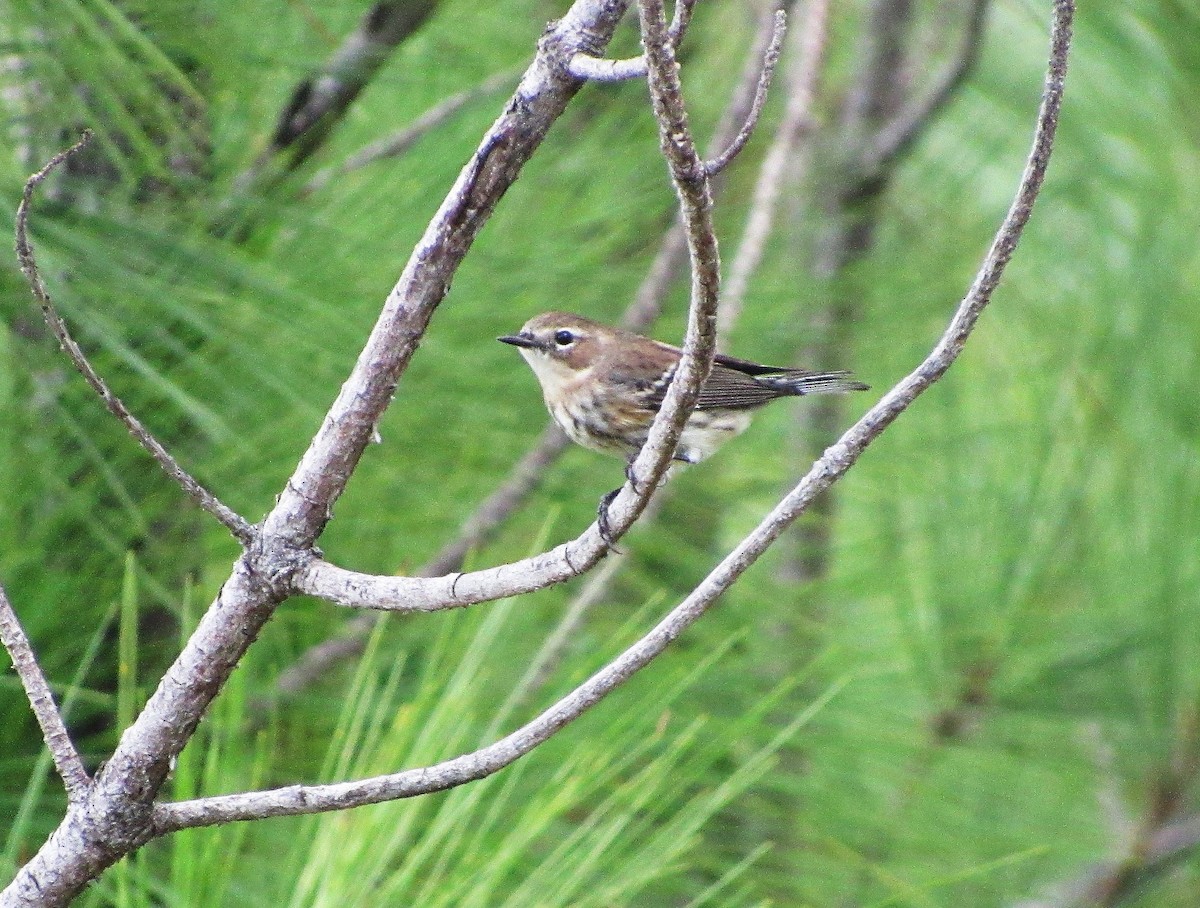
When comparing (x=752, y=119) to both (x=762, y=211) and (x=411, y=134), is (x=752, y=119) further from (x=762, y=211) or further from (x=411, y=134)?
(x=411, y=134)

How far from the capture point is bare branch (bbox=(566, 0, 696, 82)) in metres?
0.65

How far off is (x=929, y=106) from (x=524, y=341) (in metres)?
1.05

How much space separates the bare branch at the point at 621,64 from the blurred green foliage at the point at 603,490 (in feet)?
1.30

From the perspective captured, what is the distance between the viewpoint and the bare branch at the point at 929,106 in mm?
2133

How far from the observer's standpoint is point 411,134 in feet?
5.35

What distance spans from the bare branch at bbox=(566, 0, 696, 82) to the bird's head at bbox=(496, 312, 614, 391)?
80 centimetres

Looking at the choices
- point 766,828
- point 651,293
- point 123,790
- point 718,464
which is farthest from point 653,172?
point 123,790

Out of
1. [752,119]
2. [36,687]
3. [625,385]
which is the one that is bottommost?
[625,385]

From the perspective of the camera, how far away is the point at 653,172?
1.72m

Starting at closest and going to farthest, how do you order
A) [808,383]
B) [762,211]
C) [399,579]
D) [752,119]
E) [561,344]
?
[752,119] < [399,579] < [762,211] < [561,344] < [808,383]

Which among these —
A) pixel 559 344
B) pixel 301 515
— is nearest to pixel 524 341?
pixel 559 344

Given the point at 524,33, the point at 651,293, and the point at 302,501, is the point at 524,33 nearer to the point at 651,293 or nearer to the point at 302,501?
the point at 651,293

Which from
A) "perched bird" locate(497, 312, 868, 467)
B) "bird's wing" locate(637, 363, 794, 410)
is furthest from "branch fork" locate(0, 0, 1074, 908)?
"bird's wing" locate(637, 363, 794, 410)

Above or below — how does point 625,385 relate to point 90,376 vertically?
below
